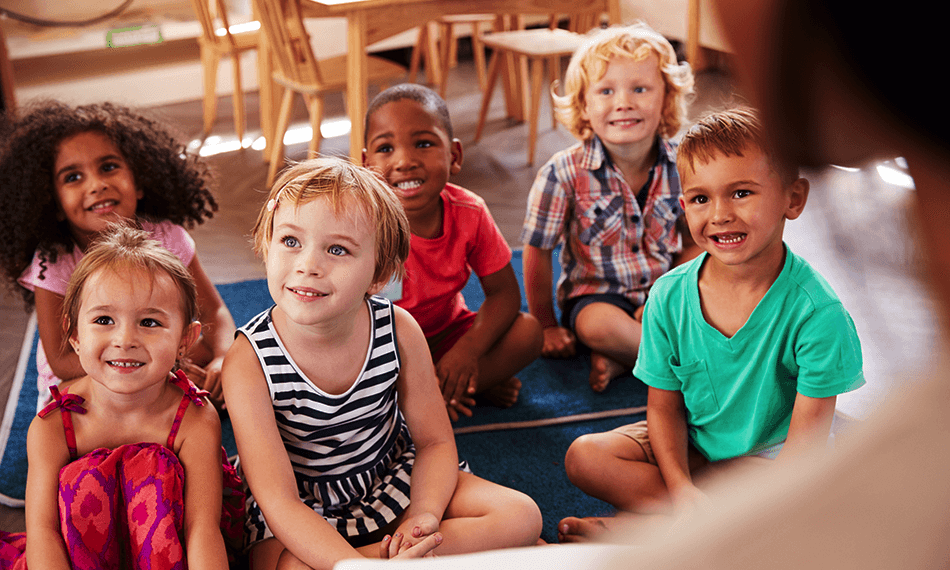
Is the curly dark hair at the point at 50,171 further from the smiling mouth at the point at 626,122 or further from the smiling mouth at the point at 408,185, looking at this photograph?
the smiling mouth at the point at 626,122

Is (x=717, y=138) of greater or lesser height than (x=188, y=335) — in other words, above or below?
above

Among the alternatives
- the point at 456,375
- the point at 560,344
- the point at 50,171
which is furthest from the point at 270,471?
the point at 560,344

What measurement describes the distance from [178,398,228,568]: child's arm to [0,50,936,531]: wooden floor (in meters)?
0.50

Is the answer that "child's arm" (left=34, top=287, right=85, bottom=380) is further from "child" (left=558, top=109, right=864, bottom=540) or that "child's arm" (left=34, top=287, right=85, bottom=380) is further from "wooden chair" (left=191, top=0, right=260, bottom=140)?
"wooden chair" (left=191, top=0, right=260, bottom=140)

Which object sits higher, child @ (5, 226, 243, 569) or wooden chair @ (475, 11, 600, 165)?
wooden chair @ (475, 11, 600, 165)

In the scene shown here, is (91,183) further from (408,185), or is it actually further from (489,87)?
(489,87)

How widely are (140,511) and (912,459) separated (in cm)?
102

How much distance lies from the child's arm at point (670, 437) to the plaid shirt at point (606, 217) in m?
0.62

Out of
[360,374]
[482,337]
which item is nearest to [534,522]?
[360,374]

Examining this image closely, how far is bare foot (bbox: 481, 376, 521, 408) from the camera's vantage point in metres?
1.74

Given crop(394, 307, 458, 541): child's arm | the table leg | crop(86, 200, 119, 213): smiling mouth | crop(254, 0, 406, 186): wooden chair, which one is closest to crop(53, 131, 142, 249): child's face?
crop(86, 200, 119, 213): smiling mouth

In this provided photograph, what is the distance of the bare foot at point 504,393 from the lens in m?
1.74

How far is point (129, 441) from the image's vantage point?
1.15 m

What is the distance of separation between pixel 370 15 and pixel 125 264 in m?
1.85
